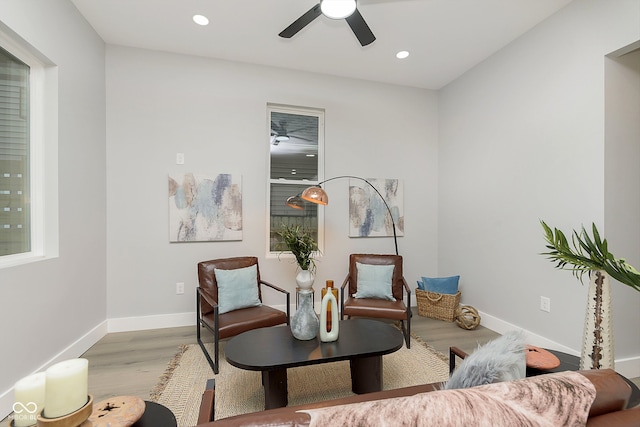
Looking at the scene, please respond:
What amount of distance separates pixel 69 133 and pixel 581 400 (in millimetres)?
3526

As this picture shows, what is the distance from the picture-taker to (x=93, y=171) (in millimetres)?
2980

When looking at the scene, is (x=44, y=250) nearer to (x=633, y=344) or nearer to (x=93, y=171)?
(x=93, y=171)

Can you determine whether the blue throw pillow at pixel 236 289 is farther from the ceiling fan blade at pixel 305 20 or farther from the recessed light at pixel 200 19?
the recessed light at pixel 200 19

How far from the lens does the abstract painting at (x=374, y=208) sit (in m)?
3.99

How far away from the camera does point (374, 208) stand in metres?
4.07

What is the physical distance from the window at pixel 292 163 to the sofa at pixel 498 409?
310 centimetres

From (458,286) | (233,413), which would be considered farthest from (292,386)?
(458,286)

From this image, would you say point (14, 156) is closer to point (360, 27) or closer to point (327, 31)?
point (360, 27)

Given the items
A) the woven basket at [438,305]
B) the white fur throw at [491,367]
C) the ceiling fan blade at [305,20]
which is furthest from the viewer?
the woven basket at [438,305]

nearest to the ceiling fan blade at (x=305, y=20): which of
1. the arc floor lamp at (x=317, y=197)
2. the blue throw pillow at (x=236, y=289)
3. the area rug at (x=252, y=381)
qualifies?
the arc floor lamp at (x=317, y=197)

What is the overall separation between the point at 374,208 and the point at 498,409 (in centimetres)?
341

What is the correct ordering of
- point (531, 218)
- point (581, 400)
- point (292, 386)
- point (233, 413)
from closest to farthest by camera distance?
point (581, 400) < point (233, 413) < point (292, 386) < point (531, 218)

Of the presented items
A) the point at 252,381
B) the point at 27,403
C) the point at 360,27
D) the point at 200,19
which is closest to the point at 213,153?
the point at 200,19

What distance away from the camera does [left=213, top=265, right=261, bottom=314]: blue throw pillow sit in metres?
2.88
